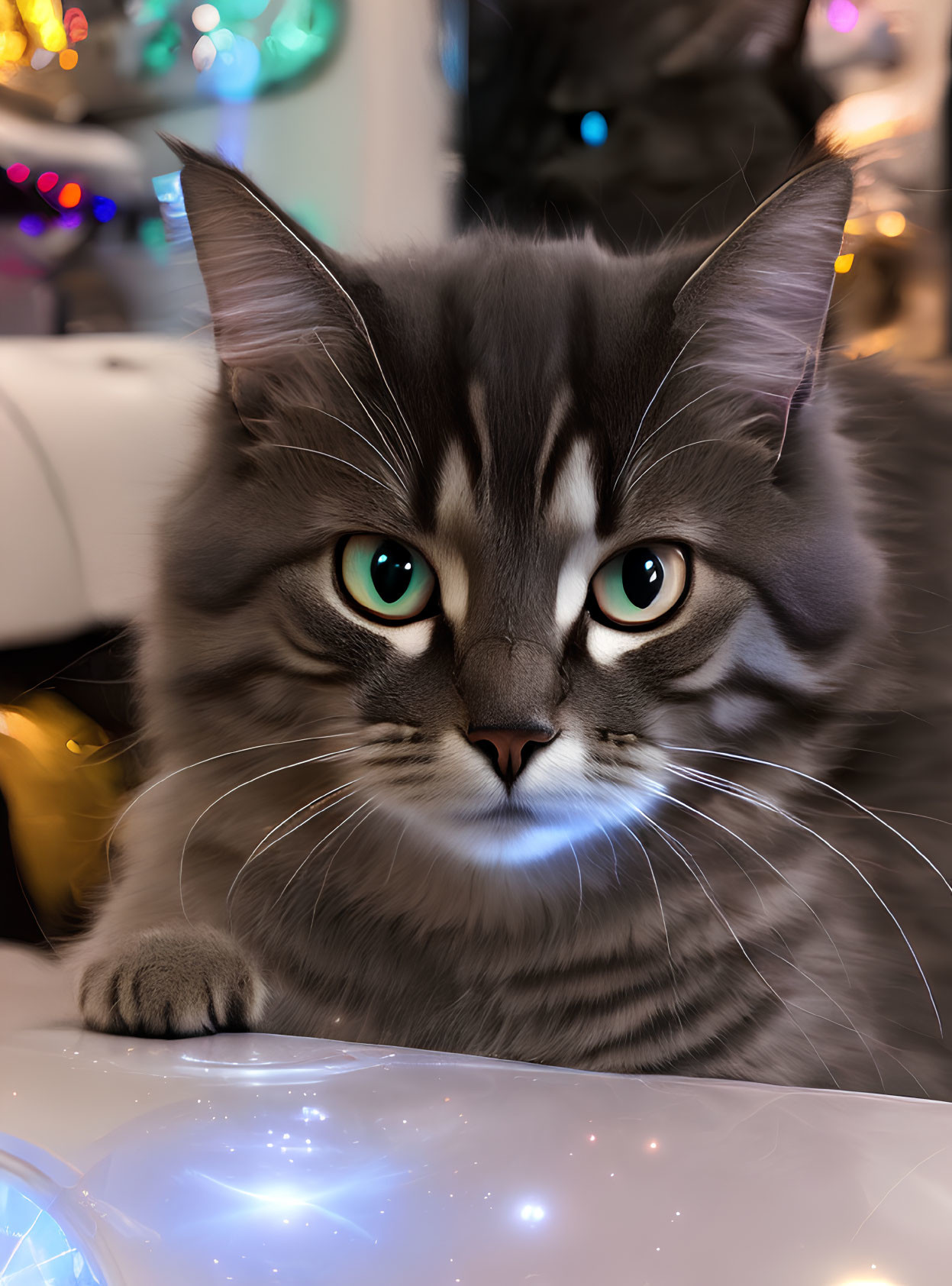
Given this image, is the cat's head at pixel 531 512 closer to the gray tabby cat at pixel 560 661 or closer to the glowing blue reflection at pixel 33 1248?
the gray tabby cat at pixel 560 661

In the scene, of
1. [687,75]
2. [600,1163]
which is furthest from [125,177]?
[600,1163]

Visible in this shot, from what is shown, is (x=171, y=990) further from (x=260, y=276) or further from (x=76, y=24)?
(x=76, y=24)

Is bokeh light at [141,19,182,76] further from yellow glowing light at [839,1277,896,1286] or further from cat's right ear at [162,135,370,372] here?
yellow glowing light at [839,1277,896,1286]

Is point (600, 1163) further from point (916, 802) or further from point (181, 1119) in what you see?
point (916, 802)

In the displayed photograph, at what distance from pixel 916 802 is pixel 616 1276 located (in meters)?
0.47

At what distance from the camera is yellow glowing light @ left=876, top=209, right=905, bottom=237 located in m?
0.80

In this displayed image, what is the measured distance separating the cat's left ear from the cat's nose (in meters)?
0.30

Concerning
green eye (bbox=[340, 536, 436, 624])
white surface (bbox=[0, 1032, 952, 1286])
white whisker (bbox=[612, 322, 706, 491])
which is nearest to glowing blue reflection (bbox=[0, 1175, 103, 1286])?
white surface (bbox=[0, 1032, 952, 1286])

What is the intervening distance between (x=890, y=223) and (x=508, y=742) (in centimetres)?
51

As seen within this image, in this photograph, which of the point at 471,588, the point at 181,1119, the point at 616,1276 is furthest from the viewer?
the point at 471,588

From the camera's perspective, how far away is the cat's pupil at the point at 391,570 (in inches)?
30.5

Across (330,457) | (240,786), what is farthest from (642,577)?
(240,786)

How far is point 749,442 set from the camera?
0.77m

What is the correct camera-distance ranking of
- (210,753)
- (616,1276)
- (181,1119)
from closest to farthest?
(616,1276) < (181,1119) < (210,753)
